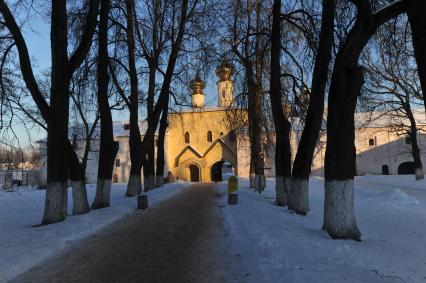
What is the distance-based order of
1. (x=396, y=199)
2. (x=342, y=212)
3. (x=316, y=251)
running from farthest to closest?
(x=396, y=199)
(x=342, y=212)
(x=316, y=251)

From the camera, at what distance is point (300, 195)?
46.7 ft

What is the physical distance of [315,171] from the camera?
2265 inches

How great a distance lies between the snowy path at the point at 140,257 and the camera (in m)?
7.01

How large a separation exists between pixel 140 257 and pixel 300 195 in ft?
23.0

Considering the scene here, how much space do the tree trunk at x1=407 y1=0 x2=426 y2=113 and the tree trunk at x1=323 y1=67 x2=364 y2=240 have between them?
2924 millimetres

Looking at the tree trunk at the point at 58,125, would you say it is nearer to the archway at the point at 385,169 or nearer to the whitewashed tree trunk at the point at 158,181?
the whitewashed tree trunk at the point at 158,181

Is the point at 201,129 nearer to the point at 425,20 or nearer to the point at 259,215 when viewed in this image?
A: the point at 259,215

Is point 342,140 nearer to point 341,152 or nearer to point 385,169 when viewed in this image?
point 341,152

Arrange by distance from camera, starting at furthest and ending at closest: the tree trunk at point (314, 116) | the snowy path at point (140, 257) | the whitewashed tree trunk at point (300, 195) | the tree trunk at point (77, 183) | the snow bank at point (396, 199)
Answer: the snow bank at point (396, 199) < the tree trunk at point (77, 183) < the whitewashed tree trunk at point (300, 195) < the tree trunk at point (314, 116) < the snowy path at point (140, 257)

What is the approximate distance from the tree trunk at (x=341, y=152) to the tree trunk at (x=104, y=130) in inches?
367

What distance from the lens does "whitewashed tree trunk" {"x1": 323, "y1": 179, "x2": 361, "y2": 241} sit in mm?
9594

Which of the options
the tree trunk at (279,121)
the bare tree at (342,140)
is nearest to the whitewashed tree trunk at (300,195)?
the tree trunk at (279,121)

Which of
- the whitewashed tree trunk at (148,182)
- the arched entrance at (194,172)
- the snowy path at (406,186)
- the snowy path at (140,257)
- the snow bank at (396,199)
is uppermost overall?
the arched entrance at (194,172)

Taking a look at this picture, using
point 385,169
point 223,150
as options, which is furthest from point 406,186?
point 223,150
